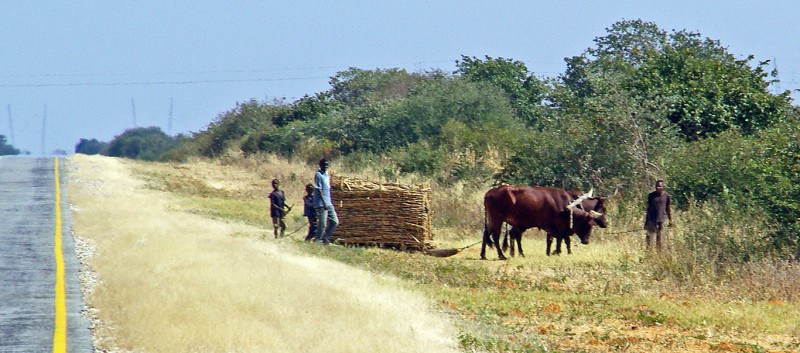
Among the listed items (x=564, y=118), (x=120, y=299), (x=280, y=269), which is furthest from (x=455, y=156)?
(x=120, y=299)

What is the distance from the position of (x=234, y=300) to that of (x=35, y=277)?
462 centimetres

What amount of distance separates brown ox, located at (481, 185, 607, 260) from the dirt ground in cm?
445

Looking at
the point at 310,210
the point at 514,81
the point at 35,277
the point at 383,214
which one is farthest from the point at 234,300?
the point at 514,81

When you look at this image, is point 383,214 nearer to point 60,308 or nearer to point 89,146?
point 60,308

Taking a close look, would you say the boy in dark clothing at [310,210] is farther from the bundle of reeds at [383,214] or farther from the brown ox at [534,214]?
the brown ox at [534,214]

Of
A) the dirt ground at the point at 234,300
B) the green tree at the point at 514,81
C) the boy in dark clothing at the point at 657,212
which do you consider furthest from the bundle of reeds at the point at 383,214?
the green tree at the point at 514,81

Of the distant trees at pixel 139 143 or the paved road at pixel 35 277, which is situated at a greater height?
the distant trees at pixel 139 143

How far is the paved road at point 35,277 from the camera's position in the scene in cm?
1297

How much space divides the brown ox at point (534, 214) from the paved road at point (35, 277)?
832 cm

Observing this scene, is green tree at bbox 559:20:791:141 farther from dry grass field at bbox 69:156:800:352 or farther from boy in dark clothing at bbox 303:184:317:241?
boy in dark clothing at bbox 303:184:317:241

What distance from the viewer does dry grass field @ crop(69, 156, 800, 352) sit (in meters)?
13.1

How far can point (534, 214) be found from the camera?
24.3 metres

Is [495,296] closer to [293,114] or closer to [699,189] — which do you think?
[699,189]

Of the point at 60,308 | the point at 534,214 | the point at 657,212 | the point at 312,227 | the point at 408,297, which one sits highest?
the point at 657,212
